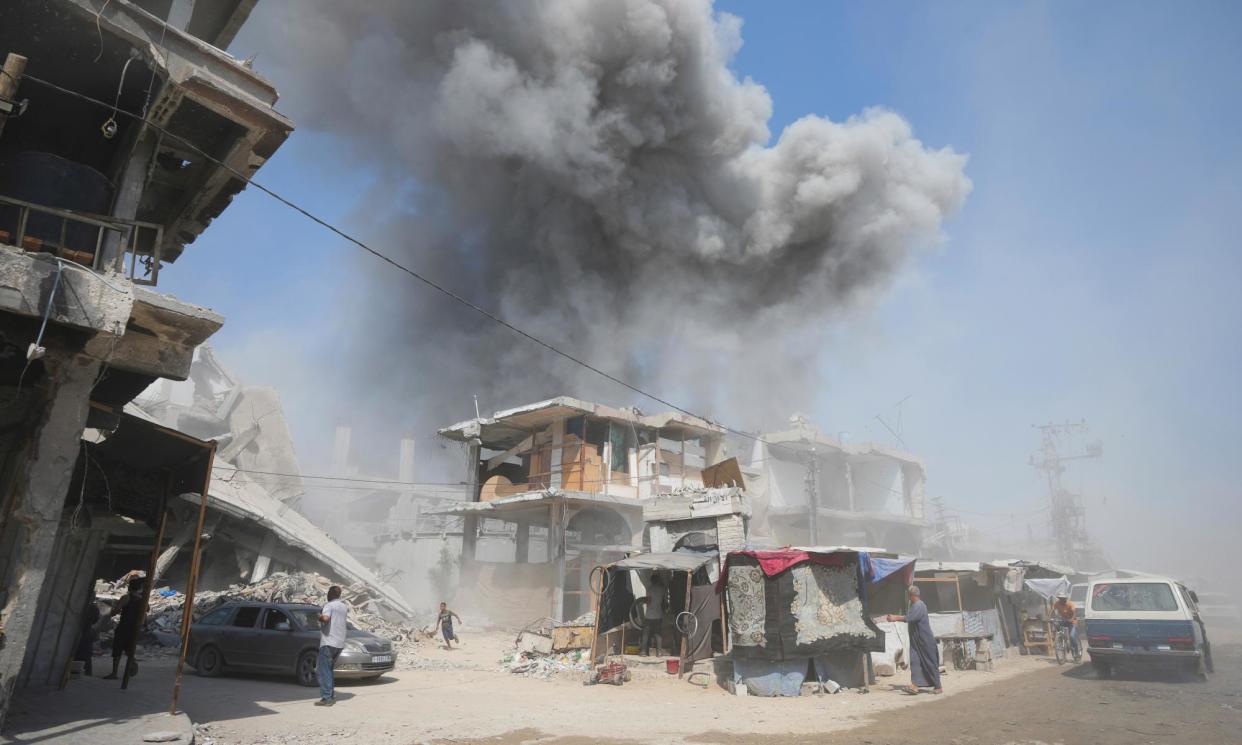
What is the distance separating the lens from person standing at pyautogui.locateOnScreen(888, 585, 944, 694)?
9711 mm

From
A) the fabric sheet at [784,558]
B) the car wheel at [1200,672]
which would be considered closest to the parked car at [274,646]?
the fabric sheet at [784,558]

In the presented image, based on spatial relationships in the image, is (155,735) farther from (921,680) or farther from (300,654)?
(921,680)

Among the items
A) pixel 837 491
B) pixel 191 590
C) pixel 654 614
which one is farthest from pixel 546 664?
pixel 837 491

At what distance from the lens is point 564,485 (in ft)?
79.7

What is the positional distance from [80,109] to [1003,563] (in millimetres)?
20712

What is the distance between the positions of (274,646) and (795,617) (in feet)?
27.3

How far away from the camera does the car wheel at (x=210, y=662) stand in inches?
435

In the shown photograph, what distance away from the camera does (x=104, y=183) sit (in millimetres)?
6895

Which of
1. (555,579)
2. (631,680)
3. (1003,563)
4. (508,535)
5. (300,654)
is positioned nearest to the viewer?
(300,654)

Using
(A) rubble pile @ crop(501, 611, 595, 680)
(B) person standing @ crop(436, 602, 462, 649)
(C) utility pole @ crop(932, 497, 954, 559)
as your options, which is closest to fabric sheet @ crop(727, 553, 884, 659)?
(A) rubble pile @ crop(501, 611, 595, 680)

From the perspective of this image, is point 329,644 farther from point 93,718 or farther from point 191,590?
point 93,718

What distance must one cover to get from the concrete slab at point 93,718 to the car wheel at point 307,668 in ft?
7.95

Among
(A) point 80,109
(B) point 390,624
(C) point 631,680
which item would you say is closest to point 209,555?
(B) point 390,624

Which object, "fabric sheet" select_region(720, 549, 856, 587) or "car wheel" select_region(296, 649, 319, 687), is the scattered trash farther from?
"car wheel" select_region(296, 649, 319, 687)
